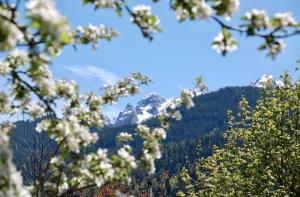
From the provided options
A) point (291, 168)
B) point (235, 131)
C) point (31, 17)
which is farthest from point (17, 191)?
point (235, 131)

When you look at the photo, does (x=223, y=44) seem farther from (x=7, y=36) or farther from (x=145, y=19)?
(x=7, y=36)

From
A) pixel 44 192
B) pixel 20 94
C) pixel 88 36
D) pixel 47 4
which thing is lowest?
pixel 44 192

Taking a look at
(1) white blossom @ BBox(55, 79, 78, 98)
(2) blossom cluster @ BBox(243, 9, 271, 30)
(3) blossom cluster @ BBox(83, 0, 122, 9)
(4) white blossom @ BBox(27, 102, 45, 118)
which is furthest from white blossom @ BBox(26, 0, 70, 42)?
(4) white blossom @ BBox(27, 102, 45, 118)

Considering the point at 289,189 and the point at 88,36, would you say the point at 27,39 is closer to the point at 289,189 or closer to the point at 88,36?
the point at 88,36

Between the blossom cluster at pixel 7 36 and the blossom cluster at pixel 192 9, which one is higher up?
the blossom cluster at pixel 192 9

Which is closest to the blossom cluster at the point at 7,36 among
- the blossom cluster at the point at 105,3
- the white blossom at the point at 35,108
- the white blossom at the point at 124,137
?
the blossom cluster at the point at 105,3

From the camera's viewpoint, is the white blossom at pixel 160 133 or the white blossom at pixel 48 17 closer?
the white blossom at pixel 48 17

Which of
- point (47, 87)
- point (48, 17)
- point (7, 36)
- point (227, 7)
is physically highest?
point (227, 7)

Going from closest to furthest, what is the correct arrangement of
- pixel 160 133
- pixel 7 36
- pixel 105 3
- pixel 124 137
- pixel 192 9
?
1. pixel 7 36
2. pixel 192 9
3. pixel 105 3
4. pixel 160 133
5. pixel 124 137

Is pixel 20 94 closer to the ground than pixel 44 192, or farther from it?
farther from it

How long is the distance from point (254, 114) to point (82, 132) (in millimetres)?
18760

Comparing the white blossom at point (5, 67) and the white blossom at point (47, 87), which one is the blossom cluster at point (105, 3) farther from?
the white blossom at point (5, 67)

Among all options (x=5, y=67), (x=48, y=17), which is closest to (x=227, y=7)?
(x=48, y=17)

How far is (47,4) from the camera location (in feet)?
11.5
